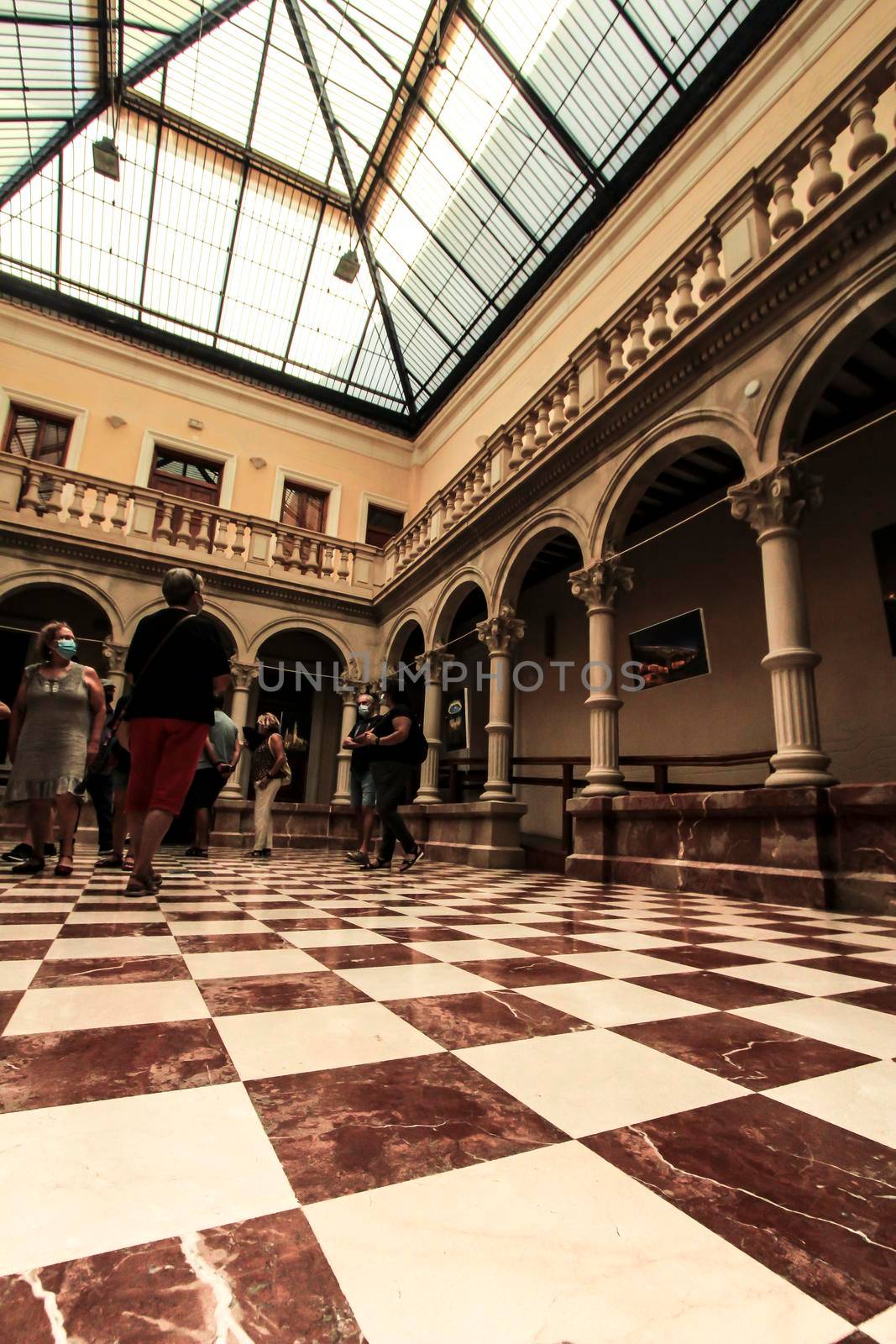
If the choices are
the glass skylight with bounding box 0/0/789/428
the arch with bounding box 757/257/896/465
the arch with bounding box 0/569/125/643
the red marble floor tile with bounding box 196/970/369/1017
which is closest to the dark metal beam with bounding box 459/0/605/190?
the glass skylight with bounding box 0/0/789/428

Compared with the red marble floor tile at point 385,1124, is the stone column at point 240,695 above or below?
above

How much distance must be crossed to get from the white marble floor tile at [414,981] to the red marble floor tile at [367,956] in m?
0.05

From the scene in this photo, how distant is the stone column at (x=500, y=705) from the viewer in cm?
841

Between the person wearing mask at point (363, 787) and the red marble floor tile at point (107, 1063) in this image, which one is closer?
the red marble floor tile at point (107, 1063)

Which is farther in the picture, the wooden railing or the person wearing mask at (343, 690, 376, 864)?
the wooden railing

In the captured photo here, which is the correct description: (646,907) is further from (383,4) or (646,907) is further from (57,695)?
(383,4)

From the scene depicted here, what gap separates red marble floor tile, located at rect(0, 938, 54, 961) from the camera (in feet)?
6.51

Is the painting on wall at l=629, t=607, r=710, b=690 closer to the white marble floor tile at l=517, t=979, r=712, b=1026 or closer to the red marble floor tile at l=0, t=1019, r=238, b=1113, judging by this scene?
the white marble floor tile at l=517, t=979, r=712, b=1026

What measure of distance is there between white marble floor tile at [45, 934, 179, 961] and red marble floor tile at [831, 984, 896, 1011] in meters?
2.02

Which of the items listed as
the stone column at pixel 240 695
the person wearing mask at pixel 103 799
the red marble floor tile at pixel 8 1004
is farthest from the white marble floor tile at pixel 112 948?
the stone column at pixel 240 695

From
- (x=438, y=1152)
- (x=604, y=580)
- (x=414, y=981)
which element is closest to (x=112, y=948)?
(x=414, y=981)

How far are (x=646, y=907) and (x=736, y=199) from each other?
6092mm

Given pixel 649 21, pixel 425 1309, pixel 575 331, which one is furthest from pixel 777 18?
pixel 425 1309

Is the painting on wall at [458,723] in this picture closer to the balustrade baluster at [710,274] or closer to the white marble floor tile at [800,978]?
the balustrade baluster at [710,274]
